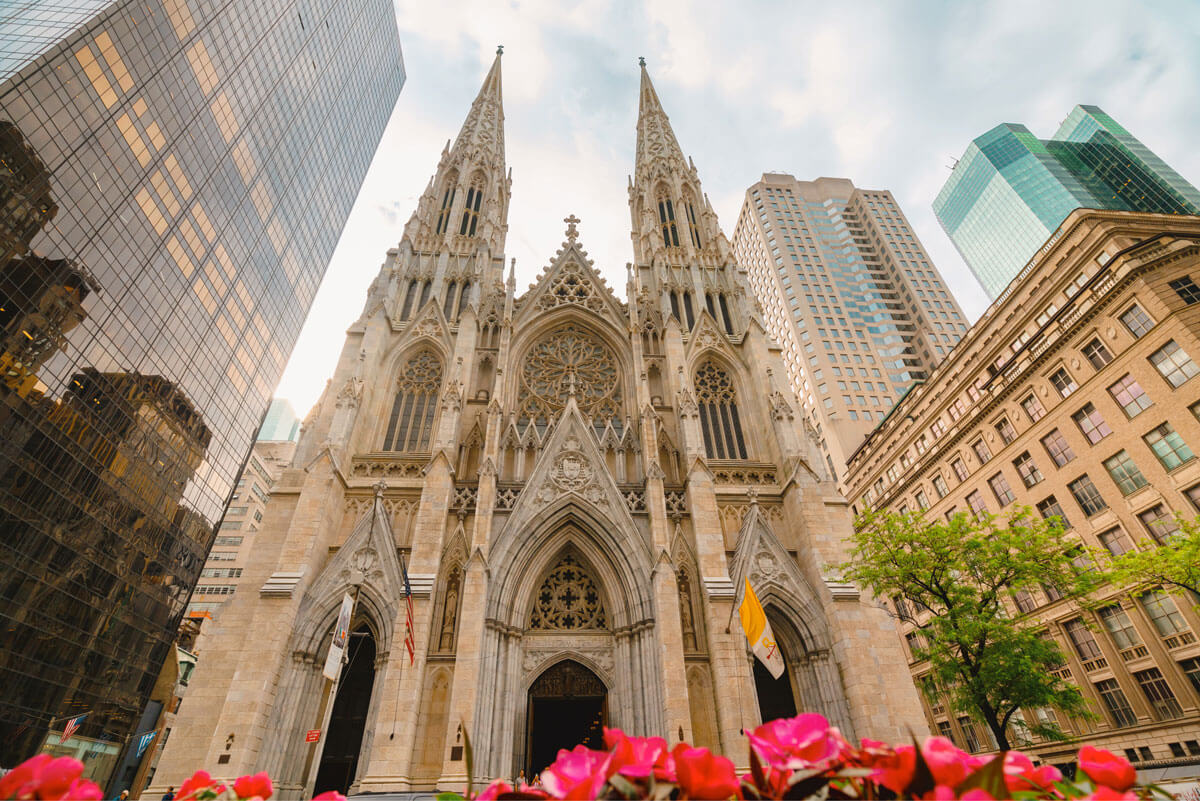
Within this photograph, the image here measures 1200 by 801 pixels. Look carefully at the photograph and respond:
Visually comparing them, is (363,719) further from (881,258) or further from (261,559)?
(881,258)

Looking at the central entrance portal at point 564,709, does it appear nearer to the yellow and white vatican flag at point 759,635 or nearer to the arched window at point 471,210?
the yellow and white vatican flag at point 759,635

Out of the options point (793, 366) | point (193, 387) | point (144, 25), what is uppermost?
point (793, 366)

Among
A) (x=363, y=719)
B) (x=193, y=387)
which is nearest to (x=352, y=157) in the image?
(x=193, y=387)

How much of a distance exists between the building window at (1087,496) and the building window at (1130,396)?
3.97 metres

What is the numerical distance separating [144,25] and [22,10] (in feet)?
15.9

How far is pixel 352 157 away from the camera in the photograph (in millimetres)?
58781

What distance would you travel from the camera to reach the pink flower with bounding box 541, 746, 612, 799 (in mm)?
1626

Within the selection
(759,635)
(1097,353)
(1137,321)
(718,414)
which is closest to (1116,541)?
(1097,353)

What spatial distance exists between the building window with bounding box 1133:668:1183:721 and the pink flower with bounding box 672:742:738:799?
107ft

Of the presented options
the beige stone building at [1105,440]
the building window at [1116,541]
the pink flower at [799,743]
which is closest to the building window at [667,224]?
the beige stone building at [1105,440]

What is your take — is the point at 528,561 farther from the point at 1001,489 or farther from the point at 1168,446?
the point at 1001,489

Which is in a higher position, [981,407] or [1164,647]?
[981,407]

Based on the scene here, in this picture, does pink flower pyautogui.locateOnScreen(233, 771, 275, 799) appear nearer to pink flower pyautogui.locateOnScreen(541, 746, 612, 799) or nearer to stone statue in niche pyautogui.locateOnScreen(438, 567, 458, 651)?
pink flower pyautogui.locateOnScreen(541, 746, 612, 799)

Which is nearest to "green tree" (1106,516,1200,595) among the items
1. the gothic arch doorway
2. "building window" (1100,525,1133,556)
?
"building window" (1100,525,1133,556)
